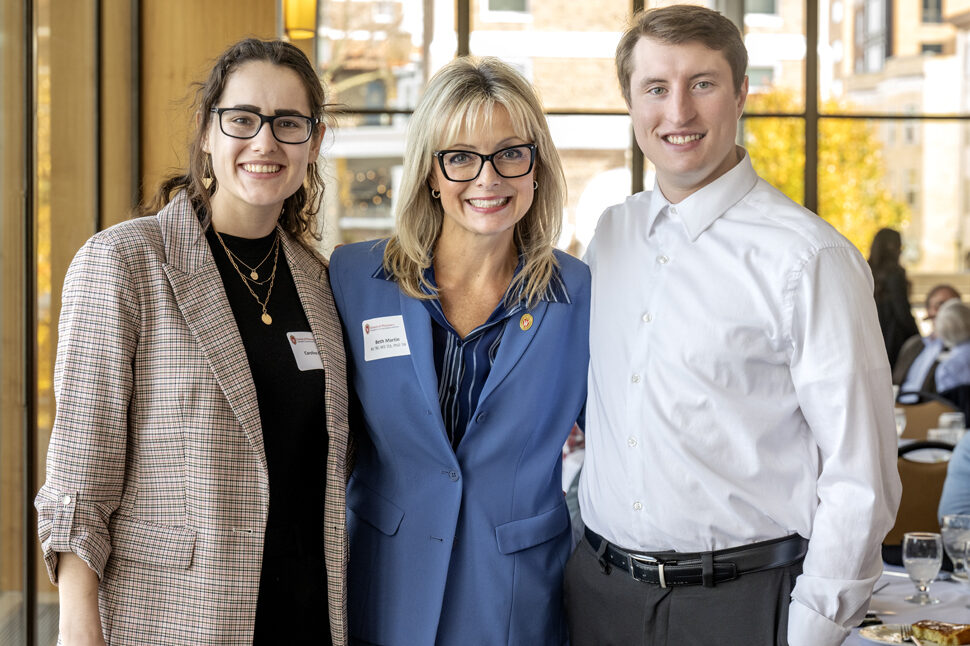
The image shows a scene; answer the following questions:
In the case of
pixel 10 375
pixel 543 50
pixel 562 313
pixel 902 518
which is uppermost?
pixel 543 50

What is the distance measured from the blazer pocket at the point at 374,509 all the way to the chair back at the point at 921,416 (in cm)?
463

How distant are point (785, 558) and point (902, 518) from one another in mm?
2463

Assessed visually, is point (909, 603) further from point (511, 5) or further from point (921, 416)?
point (511, 5)

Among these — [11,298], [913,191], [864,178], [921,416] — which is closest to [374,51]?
[864,178]

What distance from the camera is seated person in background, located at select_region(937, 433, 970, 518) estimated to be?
3.36 metres

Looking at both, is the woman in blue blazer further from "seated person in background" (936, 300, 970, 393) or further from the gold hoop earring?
"seated person in background" (936, 300, 970, 393)

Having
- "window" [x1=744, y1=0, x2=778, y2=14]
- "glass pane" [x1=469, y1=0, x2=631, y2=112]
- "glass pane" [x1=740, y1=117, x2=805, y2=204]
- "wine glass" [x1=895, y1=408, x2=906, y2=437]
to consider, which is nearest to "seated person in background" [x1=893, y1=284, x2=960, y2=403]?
"wine glass" [x1=895, y1=408, x2=906, y2=437]

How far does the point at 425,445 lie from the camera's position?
208 cm

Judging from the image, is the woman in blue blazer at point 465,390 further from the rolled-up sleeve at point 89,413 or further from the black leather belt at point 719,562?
the rolled-up sleeve at point 89,413

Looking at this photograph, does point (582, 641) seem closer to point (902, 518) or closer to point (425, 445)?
point (425, 445)

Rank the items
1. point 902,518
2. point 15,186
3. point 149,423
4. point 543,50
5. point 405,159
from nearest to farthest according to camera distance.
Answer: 1. point 149,423
2. point 405,159
3. point 15,186
4. point 902,518
5. point 543,50

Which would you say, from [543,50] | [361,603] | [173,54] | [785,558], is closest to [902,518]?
[785,558]

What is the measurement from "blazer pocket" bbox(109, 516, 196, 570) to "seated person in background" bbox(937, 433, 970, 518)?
2641mm

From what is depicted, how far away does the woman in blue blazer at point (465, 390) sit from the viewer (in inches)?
82.4
